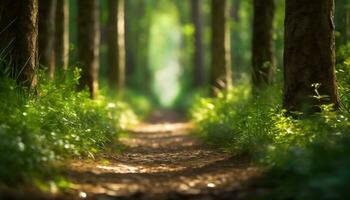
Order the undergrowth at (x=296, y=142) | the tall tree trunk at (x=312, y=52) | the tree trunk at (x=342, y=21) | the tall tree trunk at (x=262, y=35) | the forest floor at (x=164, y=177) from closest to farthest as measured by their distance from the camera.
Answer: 1. the undergrowth at (x=296, y=142)
2. the forest floor at (x=164, y=177)
3. the tall tree trunk at (x=312, y=52)
4. the tall tree trunk at (x=262, y=35)
5. the tree trunk at (x=342, y=21)

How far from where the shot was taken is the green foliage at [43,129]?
6382 mm

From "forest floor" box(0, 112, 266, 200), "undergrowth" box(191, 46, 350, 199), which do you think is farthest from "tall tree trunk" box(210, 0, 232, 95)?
"forest floor" box(0, 112, 266, 200)

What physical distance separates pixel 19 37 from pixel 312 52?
5017 millimetres

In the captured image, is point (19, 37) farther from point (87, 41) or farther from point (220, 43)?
point (220, 43)

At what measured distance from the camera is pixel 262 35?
46.8 ft

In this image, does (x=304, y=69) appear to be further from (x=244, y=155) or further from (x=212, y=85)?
(x=212, y=85)

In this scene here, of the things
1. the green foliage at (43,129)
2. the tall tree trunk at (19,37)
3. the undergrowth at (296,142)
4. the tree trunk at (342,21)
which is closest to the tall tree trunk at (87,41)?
the green foliage at (43,129)

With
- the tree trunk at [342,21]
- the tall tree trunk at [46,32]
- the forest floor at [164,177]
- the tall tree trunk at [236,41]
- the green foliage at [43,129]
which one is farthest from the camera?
the tall tree trunk at [236,41]

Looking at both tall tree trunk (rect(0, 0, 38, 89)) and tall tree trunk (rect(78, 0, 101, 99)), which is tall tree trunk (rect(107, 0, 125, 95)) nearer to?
tall tree trunk (rect(78, 0, 101, 99))

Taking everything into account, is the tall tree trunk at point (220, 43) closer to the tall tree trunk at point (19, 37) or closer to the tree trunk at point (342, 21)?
the tree trunk at point (342, 21)

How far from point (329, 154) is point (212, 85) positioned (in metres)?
15.9

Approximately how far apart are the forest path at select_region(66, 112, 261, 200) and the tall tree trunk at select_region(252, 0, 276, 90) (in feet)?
13.8

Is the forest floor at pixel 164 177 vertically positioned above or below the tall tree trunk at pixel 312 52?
below

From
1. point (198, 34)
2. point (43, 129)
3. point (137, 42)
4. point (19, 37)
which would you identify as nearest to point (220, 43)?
point (19, 37)
